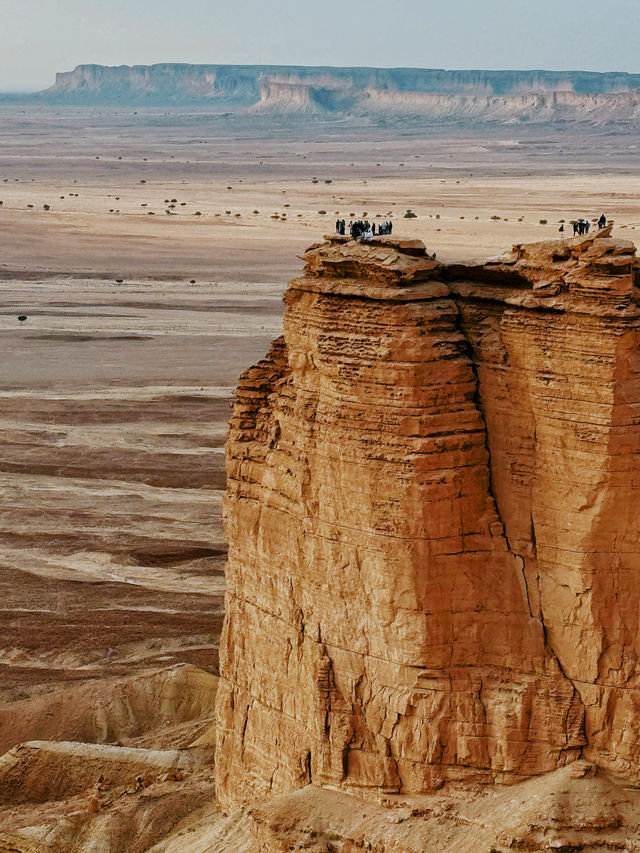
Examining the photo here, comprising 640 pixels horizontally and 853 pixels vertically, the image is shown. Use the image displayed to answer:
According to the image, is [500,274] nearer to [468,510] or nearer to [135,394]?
[468,510]

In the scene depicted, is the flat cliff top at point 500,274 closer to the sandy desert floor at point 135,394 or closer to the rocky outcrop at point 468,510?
the rocky outcrop at point 468,510

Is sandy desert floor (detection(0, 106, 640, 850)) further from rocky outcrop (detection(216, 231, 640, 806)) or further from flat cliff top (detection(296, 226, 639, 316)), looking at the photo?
flat cliff top (detection(296, 226, 639, 316))

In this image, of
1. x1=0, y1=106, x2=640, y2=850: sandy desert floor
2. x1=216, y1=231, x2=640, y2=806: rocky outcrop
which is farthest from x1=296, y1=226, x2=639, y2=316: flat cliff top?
x1=0, y1=106, x2=640, y2=850: sandy desert floor

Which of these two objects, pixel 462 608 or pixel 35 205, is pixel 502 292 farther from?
pixel 35 205

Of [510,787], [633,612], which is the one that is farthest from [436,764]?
[633,612]

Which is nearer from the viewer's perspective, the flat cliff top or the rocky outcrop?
the flat cliff top
